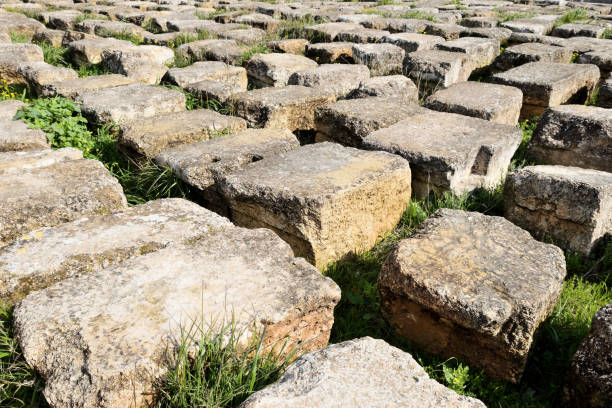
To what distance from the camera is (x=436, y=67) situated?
515 centimetres

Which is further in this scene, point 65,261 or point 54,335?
point 65,261

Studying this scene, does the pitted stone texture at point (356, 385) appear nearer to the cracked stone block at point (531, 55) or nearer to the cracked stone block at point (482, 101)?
the cracked stone block at point (482, 101)

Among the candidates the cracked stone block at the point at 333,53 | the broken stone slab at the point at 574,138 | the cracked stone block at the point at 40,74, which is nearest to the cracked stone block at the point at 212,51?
the cracked stone block at the point at 333,53

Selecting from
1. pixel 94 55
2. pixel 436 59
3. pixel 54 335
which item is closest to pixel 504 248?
pixel 54 335

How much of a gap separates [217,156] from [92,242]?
1.10 m

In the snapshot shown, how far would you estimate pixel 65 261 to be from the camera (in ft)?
7.01

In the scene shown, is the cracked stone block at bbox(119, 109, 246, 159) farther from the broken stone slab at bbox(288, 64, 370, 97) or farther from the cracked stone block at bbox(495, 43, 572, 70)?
the cracked stone block at bbox(495, 43, 572, 70)

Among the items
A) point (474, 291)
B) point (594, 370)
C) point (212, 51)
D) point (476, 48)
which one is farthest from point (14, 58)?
point (594, 370)

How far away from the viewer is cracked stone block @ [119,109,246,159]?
11.3 feet

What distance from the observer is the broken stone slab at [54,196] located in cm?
243

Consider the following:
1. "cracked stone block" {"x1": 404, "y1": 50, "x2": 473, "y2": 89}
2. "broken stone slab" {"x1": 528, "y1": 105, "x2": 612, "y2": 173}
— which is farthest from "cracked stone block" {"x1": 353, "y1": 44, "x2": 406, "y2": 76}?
"broken stone slab" {"x1": 528, "y1": 105, "x2": 612, "y2": 173}

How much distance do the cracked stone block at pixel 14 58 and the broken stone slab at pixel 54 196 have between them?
2.98 metres

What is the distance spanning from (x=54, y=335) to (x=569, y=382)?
1.91m

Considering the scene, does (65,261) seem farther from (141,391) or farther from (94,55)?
(94,55)
